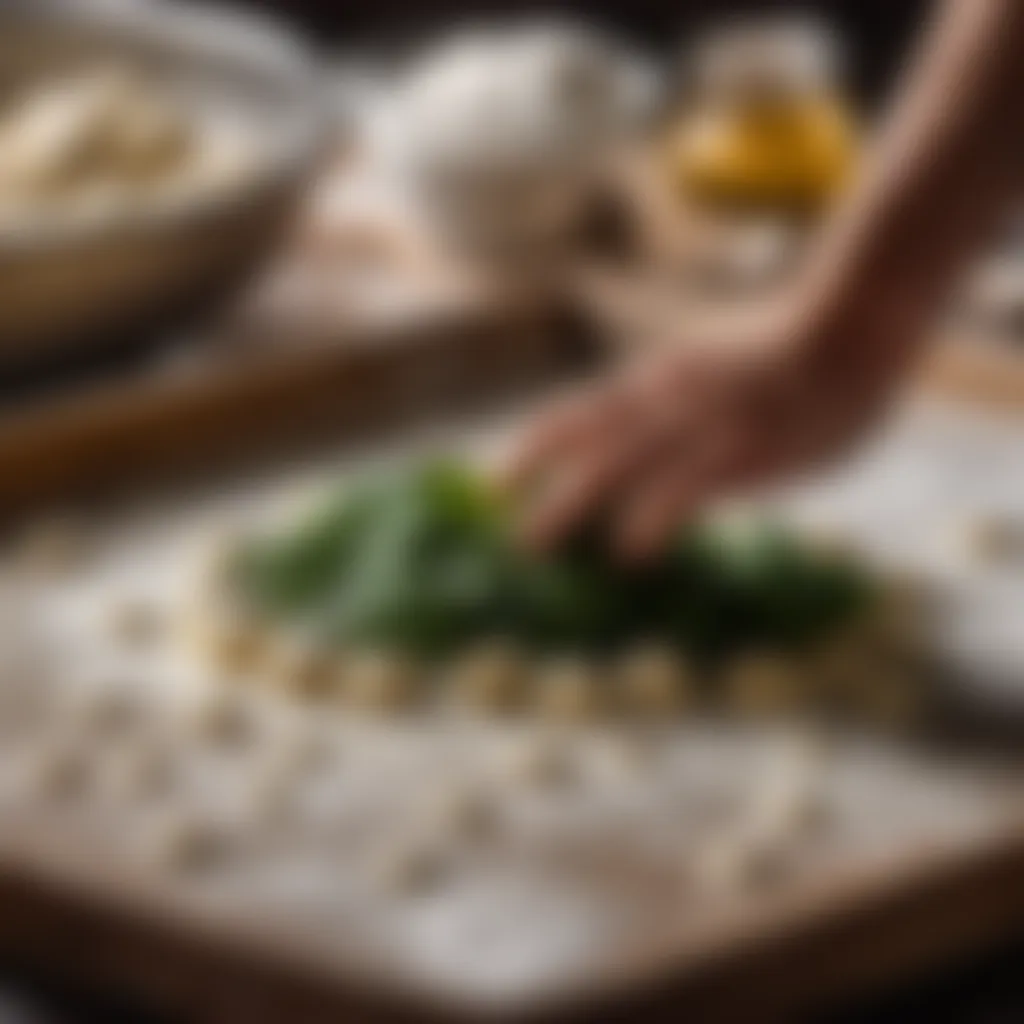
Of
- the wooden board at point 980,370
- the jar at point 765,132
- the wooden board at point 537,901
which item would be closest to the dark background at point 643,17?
the jar at point 765,132

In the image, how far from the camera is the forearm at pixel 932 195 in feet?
3.58

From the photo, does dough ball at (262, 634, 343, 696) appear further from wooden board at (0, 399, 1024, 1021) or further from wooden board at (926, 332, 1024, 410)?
wooden board at (926, 332, 1024, 410)

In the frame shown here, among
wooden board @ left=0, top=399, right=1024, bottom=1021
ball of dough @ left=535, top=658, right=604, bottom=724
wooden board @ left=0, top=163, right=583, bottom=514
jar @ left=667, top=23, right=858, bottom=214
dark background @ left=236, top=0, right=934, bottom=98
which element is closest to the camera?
wooden board @ left=0, top=399, right=1024, bottom=1021

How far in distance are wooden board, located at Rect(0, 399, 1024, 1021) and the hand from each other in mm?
95

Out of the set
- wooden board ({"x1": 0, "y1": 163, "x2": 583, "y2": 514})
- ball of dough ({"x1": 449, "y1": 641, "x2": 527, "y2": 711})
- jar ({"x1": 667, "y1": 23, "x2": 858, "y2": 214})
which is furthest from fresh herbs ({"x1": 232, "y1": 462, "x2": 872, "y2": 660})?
jar ({"x1": 667, "y1": 23, "x2": 858, "y2": 214})

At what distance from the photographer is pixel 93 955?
0.92 m

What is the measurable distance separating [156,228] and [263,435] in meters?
0.10

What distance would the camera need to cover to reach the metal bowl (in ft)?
4.39

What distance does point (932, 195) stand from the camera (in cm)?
110

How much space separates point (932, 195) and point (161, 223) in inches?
15.8

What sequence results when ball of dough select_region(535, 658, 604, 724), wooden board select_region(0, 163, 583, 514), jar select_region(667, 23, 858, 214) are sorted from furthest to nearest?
jar select_region(667, 23, 858, 214), wooden board select_region(0, 163, 583, 514), ball of dough select_region(535, 658, 604, 724)

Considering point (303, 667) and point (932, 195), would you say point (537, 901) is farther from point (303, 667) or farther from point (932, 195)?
point (932, 195)

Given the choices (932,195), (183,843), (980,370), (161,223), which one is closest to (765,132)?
(980,370)

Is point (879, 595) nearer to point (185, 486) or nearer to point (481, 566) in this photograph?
point (481, 566)
